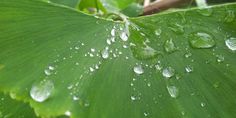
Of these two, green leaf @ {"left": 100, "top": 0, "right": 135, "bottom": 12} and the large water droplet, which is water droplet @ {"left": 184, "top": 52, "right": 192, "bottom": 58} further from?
green leaf @ {"left": 100, "top": 0, "right": 135, "bottom": 12}

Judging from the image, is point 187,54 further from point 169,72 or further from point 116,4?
point 116,4

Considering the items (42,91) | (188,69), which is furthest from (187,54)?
(42,91)

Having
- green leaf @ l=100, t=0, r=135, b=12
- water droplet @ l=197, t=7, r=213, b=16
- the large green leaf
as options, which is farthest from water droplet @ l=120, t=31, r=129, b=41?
green leaf @ l=100, t=0, r=135, b=12

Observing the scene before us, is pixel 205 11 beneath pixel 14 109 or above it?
above

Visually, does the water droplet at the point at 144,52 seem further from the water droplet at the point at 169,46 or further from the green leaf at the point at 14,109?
the green leaf at the point at 14,109

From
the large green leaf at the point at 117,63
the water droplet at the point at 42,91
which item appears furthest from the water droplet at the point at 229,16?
the water droplet at the point at 42,91

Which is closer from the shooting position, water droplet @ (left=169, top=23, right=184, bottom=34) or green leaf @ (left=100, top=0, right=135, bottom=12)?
water droplet @ (left=169, top=23, right=184, bottom=34)
